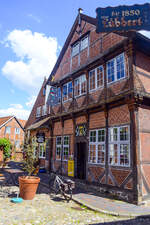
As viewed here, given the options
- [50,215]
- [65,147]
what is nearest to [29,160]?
[50,215]

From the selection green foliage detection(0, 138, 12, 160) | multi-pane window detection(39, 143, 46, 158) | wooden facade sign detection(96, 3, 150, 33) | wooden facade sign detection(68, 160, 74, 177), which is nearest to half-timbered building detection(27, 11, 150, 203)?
wooden facade sign detection(68, 160, 74, 177)

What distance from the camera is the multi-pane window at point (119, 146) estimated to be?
809 centimetres

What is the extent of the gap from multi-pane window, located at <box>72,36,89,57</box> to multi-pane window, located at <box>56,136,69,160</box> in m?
6.58

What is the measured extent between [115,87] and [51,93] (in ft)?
21.2

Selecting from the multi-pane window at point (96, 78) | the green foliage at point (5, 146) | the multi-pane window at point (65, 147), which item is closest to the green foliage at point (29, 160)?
the multi-pane window at point (65, 147)

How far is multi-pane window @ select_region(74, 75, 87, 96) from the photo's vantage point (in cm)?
1180

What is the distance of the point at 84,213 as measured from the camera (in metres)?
5.96

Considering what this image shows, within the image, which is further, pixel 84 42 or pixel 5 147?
pixel 5 147

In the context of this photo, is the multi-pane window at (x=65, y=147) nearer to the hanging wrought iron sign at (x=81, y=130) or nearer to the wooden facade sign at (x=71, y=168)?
the wooden facade sign at (x=71, y=168)

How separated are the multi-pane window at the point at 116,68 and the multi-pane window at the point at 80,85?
7.47 feet

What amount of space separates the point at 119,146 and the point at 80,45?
27.0 ft

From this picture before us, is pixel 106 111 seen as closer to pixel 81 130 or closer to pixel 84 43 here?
pixel 81 130

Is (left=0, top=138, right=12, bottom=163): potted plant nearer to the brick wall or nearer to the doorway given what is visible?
the doorway

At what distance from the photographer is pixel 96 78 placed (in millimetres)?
10688
